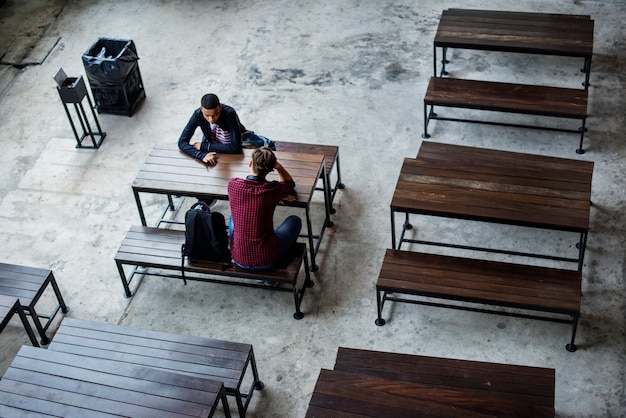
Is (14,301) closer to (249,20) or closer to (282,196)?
(282,196)

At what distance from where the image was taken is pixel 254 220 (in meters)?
5.45

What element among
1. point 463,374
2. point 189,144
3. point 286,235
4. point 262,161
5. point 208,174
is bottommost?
point 463,374

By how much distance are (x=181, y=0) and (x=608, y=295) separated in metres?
6.63

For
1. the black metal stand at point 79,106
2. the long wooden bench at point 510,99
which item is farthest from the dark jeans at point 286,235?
the black metal stand at point 79,106

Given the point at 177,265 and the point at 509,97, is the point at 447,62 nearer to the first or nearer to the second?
the point at 509,97

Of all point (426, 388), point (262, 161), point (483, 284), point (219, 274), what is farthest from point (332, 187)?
point (426, 388)

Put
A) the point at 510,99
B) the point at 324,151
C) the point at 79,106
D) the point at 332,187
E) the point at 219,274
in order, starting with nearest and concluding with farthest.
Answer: the point at 219,274, the point at 324,151, the point at 332,187, the point at 510,99, the point at 79,106

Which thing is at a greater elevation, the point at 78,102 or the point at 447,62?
the point at 78,102

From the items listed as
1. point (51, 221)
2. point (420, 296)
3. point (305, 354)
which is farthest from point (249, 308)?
point (51, 221)

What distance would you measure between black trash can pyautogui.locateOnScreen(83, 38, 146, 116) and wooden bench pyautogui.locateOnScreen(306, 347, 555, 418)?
4.23 meters

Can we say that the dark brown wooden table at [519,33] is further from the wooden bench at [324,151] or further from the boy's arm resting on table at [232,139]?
the boy's arm resting on table at [232,139]

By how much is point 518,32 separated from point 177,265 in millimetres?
4324

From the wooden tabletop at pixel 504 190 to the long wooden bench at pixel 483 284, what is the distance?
34cm

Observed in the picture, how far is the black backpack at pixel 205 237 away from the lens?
562cm
